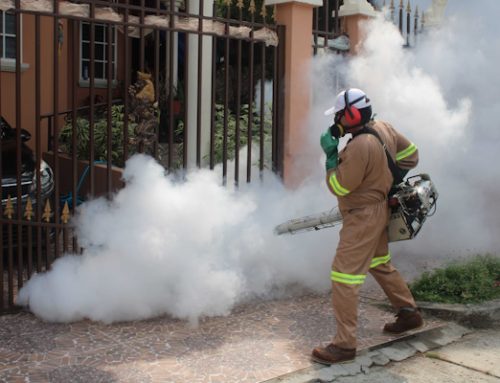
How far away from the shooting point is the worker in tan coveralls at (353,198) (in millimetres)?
4414

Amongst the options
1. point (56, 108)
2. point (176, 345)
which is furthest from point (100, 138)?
point (176, 345)

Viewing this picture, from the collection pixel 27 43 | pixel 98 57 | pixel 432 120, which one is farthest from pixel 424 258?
pixel 98 57

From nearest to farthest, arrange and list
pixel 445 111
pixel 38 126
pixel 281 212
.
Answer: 1. pixel 38 126
2. pixel 281 212
3. pixel 445 111

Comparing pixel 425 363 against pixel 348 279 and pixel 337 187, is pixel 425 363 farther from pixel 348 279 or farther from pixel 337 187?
pixel 337 187

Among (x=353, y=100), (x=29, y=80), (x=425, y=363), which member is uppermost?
(x=29, y=80)

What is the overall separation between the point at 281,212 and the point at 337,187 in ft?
5.88

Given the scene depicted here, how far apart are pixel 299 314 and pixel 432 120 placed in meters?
→ 2.94

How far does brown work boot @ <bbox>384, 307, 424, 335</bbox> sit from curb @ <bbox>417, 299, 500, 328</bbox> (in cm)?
57

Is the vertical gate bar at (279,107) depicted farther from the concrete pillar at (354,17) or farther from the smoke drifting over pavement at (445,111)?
Answer: the concrete pillar at (354,17)

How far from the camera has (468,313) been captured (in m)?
5.44

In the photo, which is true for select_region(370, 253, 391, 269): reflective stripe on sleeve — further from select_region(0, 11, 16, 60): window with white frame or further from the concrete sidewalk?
select_region(0, 11, 16, 60): window with white frame

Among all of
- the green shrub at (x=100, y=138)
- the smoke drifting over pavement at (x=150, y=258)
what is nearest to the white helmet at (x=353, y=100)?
the smoke drifting over pavement at (x=150, y=258)

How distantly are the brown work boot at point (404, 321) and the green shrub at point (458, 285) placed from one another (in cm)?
75

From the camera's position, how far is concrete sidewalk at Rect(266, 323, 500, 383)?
4301mm
